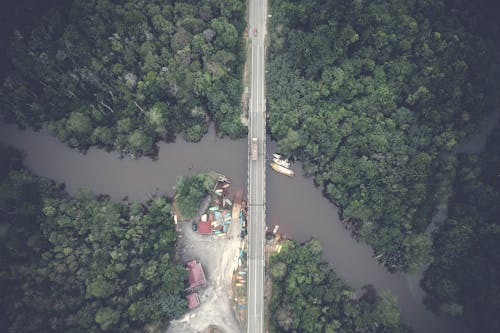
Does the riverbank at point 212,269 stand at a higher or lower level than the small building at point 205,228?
lower

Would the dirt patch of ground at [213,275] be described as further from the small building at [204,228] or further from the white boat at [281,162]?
the white boat at [281,162]

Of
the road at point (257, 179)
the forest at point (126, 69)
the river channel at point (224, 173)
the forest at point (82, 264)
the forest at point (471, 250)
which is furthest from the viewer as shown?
the river channel at point (224, 173)

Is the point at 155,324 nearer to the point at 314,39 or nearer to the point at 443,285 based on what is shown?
the point at 443,285

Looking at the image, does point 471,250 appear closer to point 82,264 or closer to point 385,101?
point 385,101

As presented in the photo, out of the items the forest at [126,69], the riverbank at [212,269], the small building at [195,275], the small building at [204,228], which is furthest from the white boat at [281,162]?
the small building at [195,275]

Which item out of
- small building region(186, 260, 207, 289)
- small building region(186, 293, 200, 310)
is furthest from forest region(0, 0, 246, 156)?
small building region(186, 293, 200, 310)

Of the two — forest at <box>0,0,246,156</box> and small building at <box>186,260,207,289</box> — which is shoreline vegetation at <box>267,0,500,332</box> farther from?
small building at <box>186,260,207,289</box>
